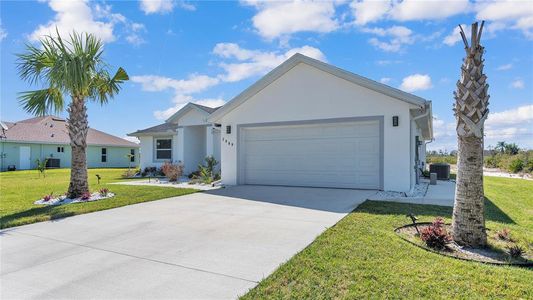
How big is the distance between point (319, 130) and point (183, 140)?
32.9 ft

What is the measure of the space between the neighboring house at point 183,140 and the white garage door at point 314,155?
4834 mm

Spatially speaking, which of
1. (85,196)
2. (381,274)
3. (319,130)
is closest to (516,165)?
(319,130)

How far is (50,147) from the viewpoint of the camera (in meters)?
29.3

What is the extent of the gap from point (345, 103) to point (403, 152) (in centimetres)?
268

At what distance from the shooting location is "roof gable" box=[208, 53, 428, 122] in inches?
394

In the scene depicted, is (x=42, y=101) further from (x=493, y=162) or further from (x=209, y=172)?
(x=493, y=162)

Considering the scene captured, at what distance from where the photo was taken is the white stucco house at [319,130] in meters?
10.5

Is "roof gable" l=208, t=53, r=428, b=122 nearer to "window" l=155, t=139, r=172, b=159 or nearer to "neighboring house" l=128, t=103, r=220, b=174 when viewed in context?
"neighboring house" l=128, t=103, r=220, b=174

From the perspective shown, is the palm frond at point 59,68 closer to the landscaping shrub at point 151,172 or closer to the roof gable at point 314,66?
the roof gable at point 314,66

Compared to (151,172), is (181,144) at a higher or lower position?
higher

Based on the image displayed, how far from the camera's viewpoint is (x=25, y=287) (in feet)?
11.4

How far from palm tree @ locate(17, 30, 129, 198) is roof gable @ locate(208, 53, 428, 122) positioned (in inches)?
172

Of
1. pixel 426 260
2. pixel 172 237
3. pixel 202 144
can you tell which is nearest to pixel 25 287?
pixel 172 237

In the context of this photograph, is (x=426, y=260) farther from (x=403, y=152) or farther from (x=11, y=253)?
(x=403, y=152)
